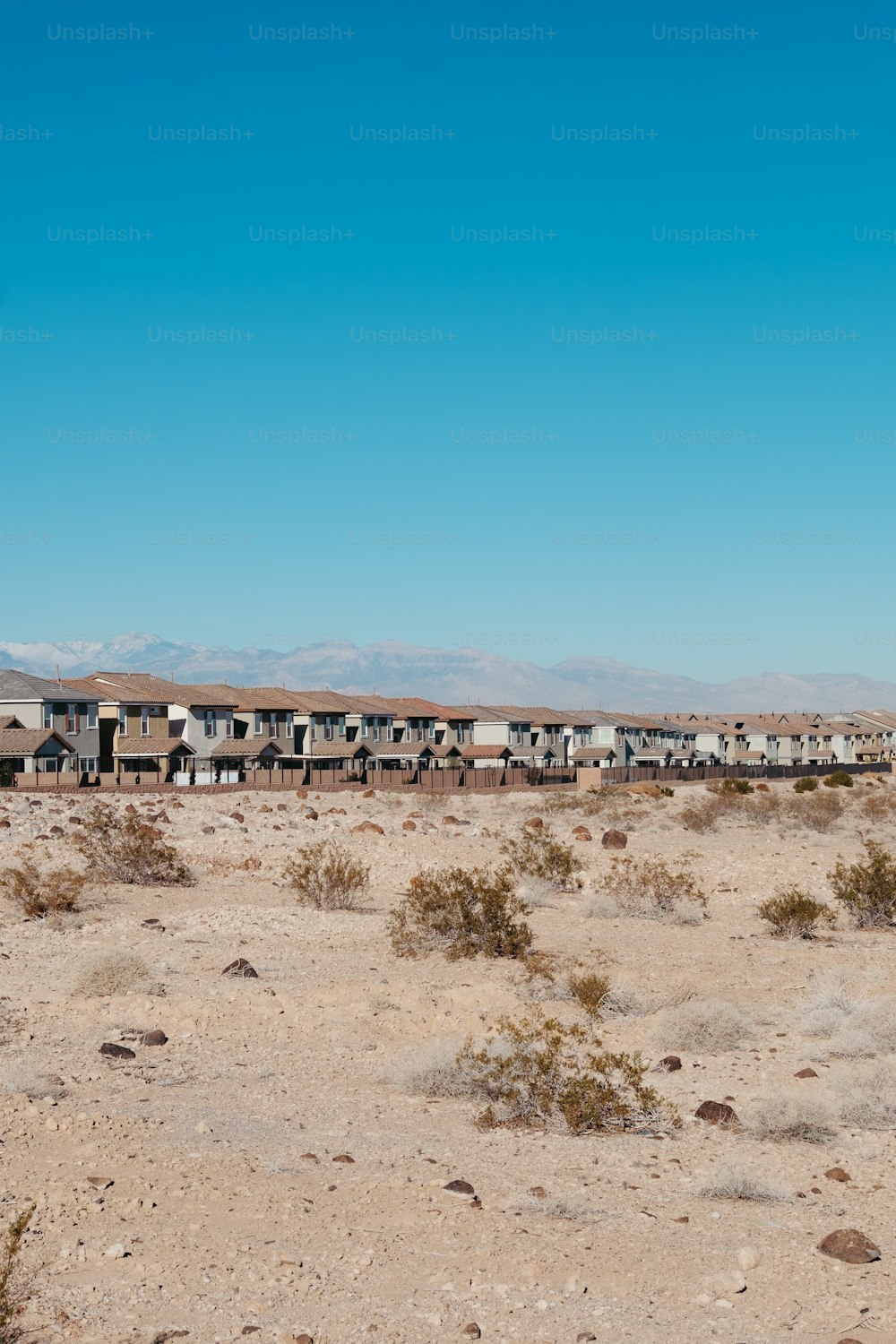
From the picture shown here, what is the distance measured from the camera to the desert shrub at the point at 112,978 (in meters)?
13.8

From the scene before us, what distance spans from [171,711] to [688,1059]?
7558cm

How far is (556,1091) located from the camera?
31.7 feet

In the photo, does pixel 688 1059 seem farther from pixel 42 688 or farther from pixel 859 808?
pixel 42 688

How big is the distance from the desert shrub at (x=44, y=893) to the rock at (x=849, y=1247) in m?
15.5

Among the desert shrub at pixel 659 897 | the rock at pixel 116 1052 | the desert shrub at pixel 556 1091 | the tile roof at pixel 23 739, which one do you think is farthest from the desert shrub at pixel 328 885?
the tile roof at pixel 23 739

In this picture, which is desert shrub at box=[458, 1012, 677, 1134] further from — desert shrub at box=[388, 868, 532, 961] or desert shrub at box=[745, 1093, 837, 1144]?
desert shrub at box=[388, 868, 532, 961]

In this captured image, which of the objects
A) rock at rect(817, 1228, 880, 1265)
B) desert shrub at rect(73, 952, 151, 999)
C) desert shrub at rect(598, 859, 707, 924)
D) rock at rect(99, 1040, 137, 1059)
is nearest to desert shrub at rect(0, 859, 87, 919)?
desert shrub at rect(73, 952, 151, 999)

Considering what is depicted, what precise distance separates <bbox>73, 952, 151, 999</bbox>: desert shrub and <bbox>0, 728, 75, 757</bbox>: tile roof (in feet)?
Result: 182

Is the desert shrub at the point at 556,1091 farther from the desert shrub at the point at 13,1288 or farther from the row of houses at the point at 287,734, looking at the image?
the row of houses at the point at 287,734

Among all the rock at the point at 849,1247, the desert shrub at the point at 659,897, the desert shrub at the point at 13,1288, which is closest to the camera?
the desert shrub at the point at 13,1288

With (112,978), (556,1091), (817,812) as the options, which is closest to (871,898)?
(556,1091)

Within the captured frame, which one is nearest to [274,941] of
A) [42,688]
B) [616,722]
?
[42,688]

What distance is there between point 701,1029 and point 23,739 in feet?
202

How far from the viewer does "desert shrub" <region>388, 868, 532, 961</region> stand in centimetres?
1711
